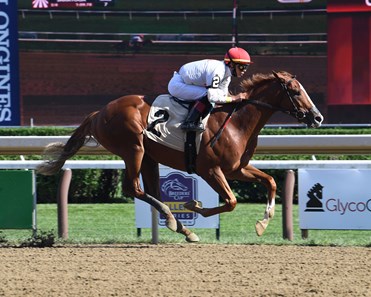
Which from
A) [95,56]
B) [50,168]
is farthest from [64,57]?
[50,168]

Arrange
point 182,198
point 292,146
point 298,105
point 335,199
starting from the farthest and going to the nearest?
point 292,146, point 182,198, point 335,199, point 298,105

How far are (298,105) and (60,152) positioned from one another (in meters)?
2.12

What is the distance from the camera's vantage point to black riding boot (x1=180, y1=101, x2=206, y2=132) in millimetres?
7910

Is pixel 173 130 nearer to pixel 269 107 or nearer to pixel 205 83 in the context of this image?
pixel 205 83

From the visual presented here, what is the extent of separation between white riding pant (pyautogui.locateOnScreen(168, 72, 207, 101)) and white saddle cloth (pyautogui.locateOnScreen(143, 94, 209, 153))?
8 cm

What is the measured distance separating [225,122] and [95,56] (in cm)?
712

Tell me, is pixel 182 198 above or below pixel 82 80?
below

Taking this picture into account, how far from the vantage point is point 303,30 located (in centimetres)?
1434

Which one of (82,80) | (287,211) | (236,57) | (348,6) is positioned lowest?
(287,211)

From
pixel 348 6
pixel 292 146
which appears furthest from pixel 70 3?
pixel 292 146

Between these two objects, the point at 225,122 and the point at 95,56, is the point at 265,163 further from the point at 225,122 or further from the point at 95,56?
the point at 95,56

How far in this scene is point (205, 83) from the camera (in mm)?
8062

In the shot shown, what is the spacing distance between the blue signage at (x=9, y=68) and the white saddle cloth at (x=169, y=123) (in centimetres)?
589

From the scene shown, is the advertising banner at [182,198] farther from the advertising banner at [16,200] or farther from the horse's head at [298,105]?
the horse's head at [298,105]
